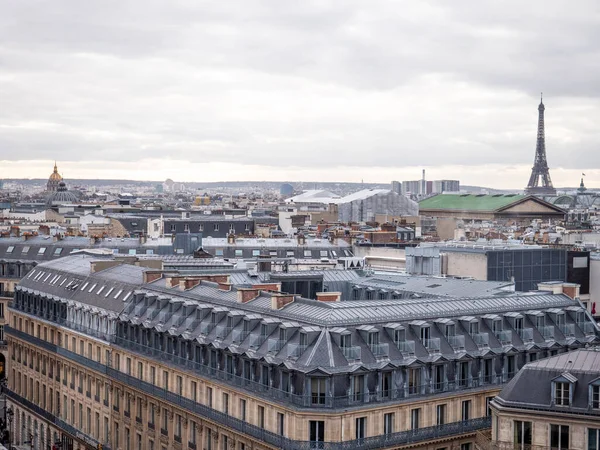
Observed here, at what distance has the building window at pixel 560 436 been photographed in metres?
40.6

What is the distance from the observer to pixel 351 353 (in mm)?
44844

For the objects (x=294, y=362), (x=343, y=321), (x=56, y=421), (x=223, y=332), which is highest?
(x=343, y=321)

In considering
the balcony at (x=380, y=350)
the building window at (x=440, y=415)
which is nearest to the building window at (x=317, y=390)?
the balcony at (x=380, y=350)

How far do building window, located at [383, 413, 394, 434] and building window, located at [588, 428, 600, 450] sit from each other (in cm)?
881

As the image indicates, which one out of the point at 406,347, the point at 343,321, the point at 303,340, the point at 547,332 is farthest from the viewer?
the point at 547,332

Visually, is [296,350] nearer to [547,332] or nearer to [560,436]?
[560,436]

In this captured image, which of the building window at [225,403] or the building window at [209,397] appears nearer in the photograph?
the building window at [225,403]

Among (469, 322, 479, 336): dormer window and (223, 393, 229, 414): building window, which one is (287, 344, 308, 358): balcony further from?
(469, 322, 479, 336): dormer window

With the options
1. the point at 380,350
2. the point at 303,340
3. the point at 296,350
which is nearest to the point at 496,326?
the point at 380,350

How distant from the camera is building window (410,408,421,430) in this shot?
46.7 m

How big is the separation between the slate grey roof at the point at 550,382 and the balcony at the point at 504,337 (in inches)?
308

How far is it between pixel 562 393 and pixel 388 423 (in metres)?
8.04

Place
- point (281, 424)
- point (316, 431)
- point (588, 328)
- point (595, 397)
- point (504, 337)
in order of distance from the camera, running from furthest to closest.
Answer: point (588, 328) < point (504, 337) < point (281, 424) < point (316, 431) < point (595, 397)

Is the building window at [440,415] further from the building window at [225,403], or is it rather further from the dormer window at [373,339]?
the building window at [225,403]
